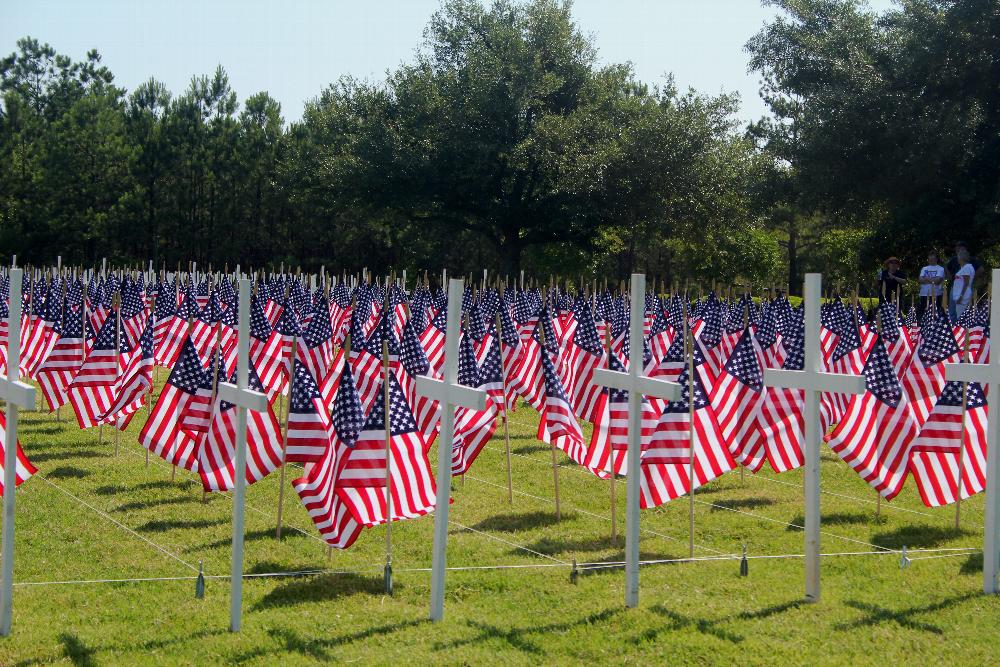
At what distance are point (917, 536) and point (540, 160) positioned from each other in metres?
36.0

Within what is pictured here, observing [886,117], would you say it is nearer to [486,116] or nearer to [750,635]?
[486,116]

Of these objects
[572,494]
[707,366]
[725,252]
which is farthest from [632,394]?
[725,252]

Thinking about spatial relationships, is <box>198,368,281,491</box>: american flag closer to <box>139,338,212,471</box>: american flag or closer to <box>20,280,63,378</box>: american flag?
<box>139,338,212,471</box>: american flag

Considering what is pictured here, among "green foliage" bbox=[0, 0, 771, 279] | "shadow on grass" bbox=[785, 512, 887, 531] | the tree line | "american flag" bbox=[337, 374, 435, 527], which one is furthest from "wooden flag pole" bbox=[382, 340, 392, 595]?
"green foliage" bbox=[0, 0, 771, 279]

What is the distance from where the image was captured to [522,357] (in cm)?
1481

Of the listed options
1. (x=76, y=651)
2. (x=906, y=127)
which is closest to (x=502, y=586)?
(x=76, y=651)

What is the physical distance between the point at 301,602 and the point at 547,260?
47.7 meters

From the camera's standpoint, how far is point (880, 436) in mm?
10086

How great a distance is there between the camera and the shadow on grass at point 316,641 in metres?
6.62

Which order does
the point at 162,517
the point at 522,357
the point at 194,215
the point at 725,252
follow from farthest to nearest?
the point at 194,215 < the point at 725,252 < the point at 522,357 < the point at 162,517

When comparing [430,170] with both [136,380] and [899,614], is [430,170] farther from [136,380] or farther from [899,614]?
[899,614]

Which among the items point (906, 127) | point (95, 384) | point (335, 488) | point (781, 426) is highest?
point (906, 127)

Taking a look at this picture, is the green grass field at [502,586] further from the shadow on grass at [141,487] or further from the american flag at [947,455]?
the american flag at [947,455]

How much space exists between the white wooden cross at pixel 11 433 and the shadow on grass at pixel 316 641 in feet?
4.71
